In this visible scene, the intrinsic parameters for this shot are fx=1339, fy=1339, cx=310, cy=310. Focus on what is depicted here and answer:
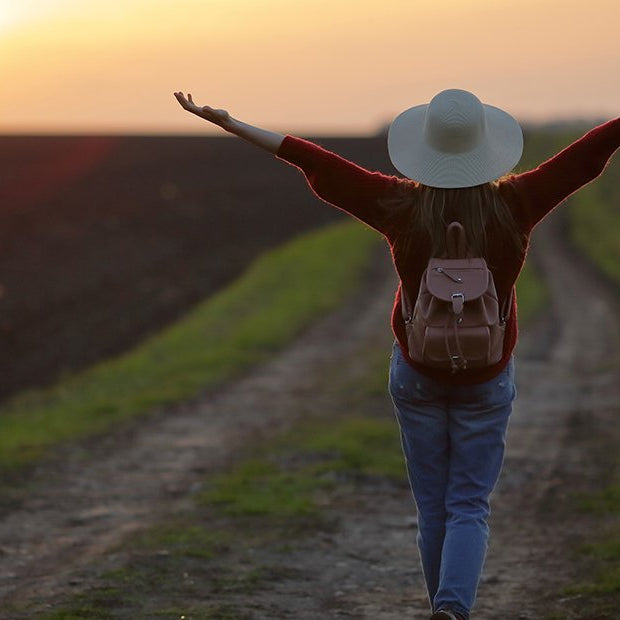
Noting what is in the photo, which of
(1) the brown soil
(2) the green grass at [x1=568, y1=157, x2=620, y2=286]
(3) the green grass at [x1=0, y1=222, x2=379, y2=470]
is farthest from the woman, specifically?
(2) the green grass at [x1=568, y1=157, x2=620, y2=286]

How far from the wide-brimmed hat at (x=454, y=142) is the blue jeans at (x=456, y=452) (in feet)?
2.21

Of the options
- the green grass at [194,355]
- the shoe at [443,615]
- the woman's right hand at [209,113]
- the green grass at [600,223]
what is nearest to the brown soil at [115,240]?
the green grass at [194,355]

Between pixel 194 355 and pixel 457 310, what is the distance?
13.5 metres

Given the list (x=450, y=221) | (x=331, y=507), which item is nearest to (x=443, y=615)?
(x=450, y=221)

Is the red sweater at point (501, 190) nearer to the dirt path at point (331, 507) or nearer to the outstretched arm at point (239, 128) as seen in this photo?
the outstretched arm at point (239, 128)

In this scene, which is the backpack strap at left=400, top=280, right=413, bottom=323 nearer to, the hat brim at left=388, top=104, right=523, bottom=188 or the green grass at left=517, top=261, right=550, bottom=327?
the hat brim at left=388, top=104, right=523, bottom=188

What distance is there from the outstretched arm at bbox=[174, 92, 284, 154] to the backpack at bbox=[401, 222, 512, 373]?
72 centimetres

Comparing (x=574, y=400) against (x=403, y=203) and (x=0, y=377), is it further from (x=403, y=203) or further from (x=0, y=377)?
(x=403, y=203)

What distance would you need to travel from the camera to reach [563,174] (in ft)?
14.7

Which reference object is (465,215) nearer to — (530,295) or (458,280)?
(458,280)

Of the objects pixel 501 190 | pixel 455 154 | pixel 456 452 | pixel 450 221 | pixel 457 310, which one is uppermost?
pixel 455 154

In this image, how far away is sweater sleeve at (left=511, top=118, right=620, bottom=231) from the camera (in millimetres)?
4473

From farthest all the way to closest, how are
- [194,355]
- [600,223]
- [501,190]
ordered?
[600,223] < [194,355] < [501,190]

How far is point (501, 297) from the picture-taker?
4570 millimetres
